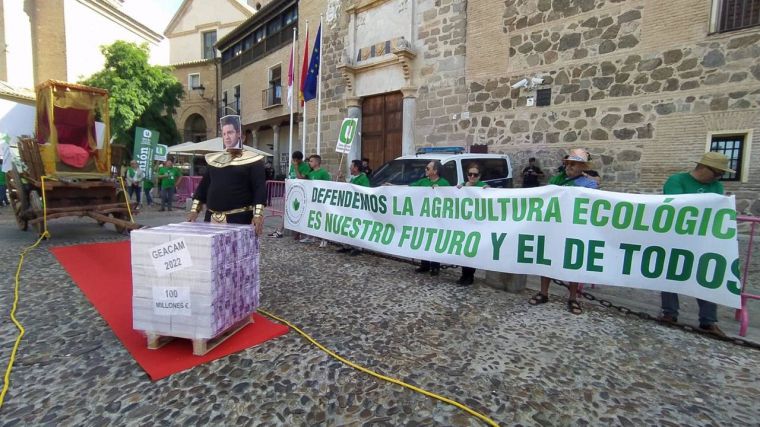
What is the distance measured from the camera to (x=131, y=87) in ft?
67.9

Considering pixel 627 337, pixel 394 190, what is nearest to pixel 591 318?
pixel 627 337

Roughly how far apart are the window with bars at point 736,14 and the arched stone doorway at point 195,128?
3080 cm

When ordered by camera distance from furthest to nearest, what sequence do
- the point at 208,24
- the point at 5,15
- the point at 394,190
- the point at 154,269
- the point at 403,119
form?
the point at 208,24
the point at 5,15
the point at 403,119
the point at 394,190
the point at 154,269

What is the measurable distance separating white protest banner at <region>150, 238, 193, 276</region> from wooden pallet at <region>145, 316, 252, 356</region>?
0.54m

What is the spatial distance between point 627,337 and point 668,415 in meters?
1.18

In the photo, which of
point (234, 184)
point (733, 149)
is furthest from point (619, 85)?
point (234, 184)

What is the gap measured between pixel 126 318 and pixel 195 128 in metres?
31.0

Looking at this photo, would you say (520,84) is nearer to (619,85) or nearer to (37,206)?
(619,85)

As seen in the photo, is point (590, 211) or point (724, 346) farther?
point (590, 211)

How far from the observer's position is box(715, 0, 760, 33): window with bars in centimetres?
705

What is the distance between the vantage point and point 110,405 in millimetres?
2176

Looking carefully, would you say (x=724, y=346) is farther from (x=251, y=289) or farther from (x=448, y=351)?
(x=251, y=289)

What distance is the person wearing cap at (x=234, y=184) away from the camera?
3834 millimetres

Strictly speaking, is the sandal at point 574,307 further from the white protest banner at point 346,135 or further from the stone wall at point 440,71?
the stone wall at point 440,71
